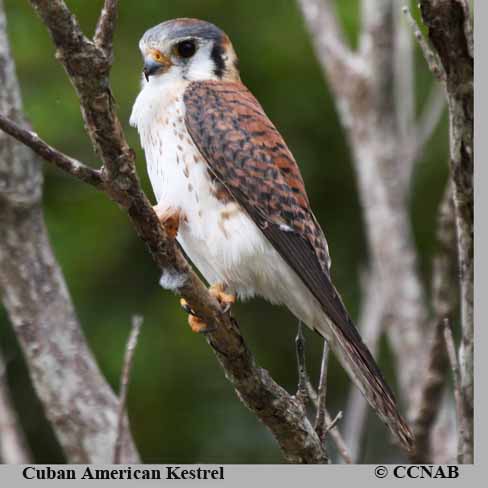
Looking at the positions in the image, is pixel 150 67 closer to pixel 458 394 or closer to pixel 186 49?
pixel 186 49

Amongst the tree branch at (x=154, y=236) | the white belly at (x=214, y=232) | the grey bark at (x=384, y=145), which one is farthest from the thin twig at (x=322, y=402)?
the grey bark at (x=384, y=145)

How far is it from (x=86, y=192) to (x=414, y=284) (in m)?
1.79

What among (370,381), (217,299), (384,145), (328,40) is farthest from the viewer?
(384,145)

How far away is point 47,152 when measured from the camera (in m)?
2.25

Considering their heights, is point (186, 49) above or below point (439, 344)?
above

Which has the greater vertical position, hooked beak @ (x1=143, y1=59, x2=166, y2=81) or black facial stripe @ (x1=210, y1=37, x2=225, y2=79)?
black facial stripe @ (x1=210, y1=37, x2=225, y2=79)

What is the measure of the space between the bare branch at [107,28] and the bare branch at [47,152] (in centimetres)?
25

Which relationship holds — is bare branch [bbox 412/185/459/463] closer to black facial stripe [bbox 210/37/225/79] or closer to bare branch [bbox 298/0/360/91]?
black facial stripe [bbox 210/37/225/79]

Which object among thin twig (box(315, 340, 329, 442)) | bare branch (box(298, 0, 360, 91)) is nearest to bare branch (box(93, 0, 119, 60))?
thin twig (box(315, 340, 329, 442))

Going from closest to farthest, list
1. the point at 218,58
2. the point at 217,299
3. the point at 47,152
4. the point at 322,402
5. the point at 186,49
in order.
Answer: the point at 47,152
the point at 322,402
the point at 217,299
the point at 186,49
the point at 218,58

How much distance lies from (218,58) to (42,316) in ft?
3.92

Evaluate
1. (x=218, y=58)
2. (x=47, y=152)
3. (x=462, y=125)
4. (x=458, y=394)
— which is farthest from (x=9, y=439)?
(x=462, y=125)

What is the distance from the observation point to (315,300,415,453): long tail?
296 cm

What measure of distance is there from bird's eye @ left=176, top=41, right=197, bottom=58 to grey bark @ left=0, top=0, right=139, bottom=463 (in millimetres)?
615
